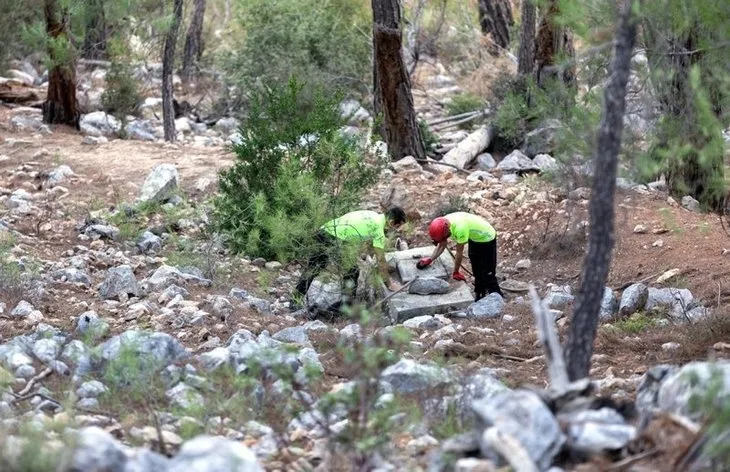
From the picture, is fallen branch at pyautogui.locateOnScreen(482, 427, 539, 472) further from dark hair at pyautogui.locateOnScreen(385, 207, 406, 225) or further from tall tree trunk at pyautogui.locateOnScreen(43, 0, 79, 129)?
tall tree trunk at pyautogui.locateOnScreen(43, 0, 79, 129)

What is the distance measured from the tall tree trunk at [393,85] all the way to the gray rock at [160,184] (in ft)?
9.12

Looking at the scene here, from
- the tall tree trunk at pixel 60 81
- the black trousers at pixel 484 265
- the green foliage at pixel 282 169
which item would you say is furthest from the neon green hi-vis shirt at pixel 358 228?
the tall tree trunk at pixel 60 81

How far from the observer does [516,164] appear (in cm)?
1468

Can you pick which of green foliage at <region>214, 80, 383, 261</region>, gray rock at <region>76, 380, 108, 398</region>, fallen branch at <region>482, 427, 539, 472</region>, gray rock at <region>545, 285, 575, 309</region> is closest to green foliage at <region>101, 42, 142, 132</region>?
green foliage at <region>214, 80, 383, 261</region>

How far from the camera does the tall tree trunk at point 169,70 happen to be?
16047 millimetres

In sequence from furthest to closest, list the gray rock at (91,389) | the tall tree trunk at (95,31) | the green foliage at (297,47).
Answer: the green foliage at (297,47) → the tall tree trunk at (95,31) → the gray rock at (91,389)

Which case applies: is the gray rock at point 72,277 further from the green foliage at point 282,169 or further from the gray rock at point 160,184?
the gray rock at point 160,184

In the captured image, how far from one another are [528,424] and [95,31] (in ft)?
53.1

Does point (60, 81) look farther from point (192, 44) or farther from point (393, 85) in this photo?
point (192, 44)

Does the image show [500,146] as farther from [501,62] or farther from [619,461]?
[619,461]

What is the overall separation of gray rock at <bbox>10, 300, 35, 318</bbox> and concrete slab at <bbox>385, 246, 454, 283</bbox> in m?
3.11

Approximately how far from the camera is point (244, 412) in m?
6.05

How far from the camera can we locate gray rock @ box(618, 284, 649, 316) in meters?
9.40

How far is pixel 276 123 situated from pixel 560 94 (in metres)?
3.18
